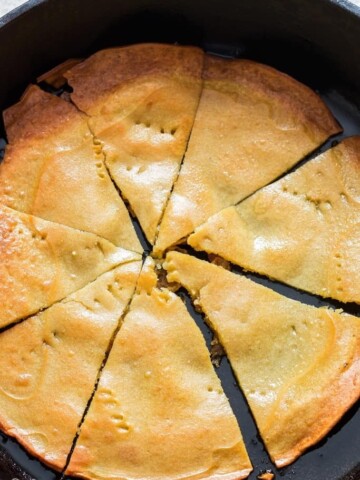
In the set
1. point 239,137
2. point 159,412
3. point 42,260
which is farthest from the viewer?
point 239,137

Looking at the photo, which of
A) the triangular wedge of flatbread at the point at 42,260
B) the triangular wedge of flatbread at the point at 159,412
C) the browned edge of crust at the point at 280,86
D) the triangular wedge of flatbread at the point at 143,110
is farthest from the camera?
the browned edge of crust at the point at 280,86

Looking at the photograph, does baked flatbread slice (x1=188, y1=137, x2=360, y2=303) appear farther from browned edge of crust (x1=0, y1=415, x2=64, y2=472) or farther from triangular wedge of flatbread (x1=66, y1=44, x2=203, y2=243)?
browned edge of crust (x1=0, y1=415, x2=64, y2=472)

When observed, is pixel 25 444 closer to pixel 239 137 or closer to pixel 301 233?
pixel 301 233

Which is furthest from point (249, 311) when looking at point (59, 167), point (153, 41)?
point (153, 41)

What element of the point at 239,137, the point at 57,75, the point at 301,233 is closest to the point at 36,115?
the point at 57,75

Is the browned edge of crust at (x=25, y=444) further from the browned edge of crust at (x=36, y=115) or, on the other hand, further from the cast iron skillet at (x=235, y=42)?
the browned edge of crust at (x=36, y=115)

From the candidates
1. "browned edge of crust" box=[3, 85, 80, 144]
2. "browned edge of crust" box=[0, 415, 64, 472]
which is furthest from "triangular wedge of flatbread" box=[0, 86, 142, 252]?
"browned edge of crust" box=[0, 415, 64, 472]

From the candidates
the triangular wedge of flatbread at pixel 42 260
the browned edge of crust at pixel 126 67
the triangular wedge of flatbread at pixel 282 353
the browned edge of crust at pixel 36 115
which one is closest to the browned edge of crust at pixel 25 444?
the triangular wedge of flatbread at pixel 42 260
